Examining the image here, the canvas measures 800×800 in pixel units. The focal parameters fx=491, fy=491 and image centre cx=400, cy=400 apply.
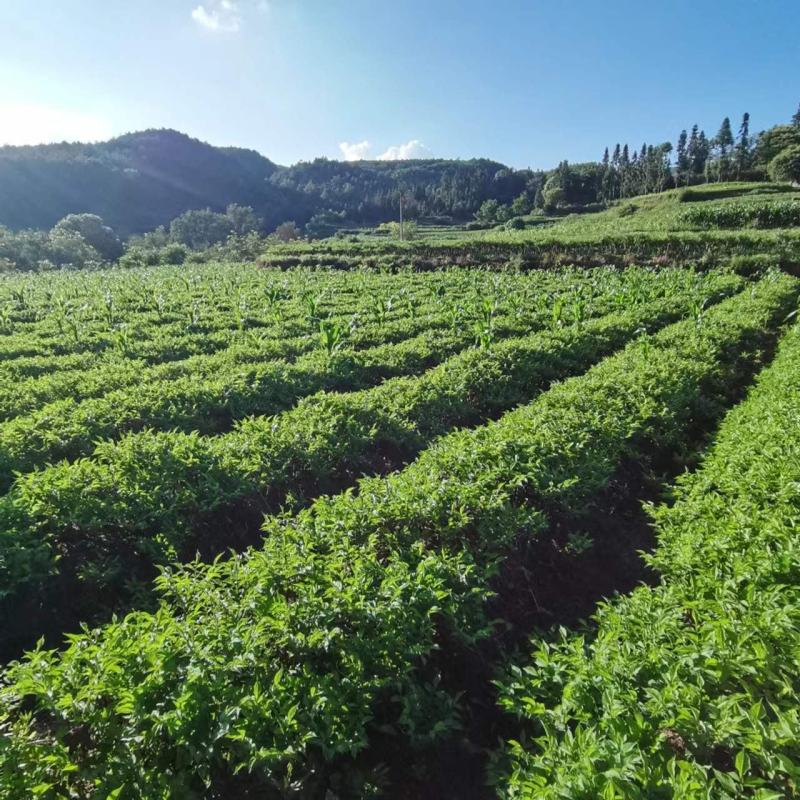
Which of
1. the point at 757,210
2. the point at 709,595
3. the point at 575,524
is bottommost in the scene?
the point at 575,524

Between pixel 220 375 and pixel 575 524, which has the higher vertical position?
pixel 220 375

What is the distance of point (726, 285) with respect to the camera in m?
22.8

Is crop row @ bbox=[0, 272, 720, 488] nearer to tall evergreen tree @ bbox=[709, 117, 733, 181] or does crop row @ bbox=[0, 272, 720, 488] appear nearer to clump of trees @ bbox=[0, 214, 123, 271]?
clump of trees @ bbox=[0, 214, 123, 271]

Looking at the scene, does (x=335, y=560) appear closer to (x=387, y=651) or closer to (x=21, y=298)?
(x=387, y=651)

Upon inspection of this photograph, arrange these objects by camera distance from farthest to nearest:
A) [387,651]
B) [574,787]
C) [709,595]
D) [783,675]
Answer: [709,595]
[387,651]
[783,675]
[574,787]

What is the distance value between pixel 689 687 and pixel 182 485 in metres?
5.44

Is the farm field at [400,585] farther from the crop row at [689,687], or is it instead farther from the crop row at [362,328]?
the crop row at [362,328]

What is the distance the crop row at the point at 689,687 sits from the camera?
2402 mm

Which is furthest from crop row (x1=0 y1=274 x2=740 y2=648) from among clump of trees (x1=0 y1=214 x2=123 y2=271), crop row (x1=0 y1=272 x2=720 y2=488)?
clump of trees (x1=0 y1=214 x2=123 y2=271)

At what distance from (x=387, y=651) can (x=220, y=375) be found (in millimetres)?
9128

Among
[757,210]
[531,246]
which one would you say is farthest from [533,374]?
[757,210]

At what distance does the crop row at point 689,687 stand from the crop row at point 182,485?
3.67m

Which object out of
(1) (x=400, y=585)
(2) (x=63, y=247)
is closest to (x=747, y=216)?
(1) (x=400, y=585)

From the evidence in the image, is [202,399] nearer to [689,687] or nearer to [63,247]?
[689,687]
